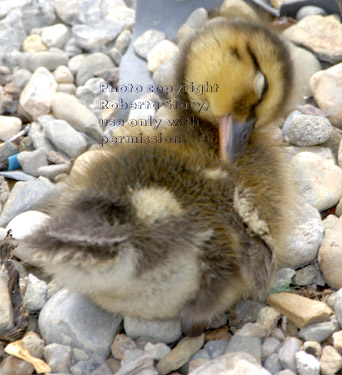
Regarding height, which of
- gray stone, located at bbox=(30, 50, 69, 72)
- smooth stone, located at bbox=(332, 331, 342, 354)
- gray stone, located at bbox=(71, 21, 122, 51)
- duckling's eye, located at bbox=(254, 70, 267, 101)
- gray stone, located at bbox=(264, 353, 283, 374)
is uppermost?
duckling's eye, located at bbox=(254, 70, 267, 101)

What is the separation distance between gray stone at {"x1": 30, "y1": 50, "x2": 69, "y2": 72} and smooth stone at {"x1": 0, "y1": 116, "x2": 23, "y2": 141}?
1.00ft

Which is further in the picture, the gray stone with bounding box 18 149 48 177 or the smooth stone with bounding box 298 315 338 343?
the gray stone with bounding box 18 149 48 177

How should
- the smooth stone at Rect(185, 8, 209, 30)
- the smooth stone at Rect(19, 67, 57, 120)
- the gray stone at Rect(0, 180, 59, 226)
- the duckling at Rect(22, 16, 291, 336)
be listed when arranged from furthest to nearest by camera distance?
the smooth stone at Rect(185, 8, 209, 30)
the smooth stone at Rect(19, 67, 57, 120)
the gray stone at Rect(0, 180, 59, 226)
the duckling at Rect(22, 16, 291, 336)

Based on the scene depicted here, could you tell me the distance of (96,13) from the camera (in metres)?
2.33

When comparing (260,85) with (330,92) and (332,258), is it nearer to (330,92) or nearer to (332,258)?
(332,258)

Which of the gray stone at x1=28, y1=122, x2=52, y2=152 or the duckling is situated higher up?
the duckling

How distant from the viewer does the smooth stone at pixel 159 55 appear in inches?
82.4

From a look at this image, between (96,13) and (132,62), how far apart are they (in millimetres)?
342

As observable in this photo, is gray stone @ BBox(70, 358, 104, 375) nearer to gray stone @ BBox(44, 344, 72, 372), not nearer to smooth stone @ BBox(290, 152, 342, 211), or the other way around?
gray stone @ BBox(44, 344, 72, 372)

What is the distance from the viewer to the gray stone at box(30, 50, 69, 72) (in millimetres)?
2156

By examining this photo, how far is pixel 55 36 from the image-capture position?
2.26 m

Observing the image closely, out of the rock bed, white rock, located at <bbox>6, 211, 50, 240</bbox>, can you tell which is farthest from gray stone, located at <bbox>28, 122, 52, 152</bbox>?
white rock, located at <bbox>6, 211, 50, 240</bbox>

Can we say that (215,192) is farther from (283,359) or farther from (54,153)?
(54,153)

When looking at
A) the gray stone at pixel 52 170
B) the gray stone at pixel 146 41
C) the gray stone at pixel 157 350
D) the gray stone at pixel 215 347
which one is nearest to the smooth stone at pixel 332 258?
the gray stone at pixel 215 347
